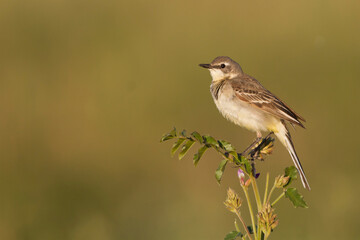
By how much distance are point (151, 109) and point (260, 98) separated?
150 inches

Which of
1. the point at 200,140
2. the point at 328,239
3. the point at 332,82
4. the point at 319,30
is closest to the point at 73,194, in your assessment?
the point at 328,239

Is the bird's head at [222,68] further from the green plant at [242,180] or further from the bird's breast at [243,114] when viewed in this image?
the green plant at [242,180]

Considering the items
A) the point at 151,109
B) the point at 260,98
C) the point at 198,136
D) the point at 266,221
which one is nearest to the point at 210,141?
the point at 198,136

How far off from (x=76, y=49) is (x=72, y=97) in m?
1.30

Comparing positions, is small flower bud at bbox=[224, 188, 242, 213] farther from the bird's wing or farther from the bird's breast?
the bird's breast

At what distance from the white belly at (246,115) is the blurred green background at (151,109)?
118 cm

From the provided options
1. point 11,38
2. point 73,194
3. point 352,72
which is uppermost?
point 352,72

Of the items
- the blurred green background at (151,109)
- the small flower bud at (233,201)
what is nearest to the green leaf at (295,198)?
the small flower bud at (233,201)

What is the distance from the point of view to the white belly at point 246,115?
486 cm

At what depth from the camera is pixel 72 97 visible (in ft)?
30.7

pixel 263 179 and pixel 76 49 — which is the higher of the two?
pixel 76 49

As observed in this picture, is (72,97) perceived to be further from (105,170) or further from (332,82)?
(332,82)

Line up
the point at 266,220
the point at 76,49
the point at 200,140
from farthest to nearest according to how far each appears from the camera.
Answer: the point at 76,49, the point at 200,140, the point at 266,220

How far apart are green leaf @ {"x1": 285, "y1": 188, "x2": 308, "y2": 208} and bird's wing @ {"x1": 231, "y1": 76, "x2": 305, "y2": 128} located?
201 centimetres
